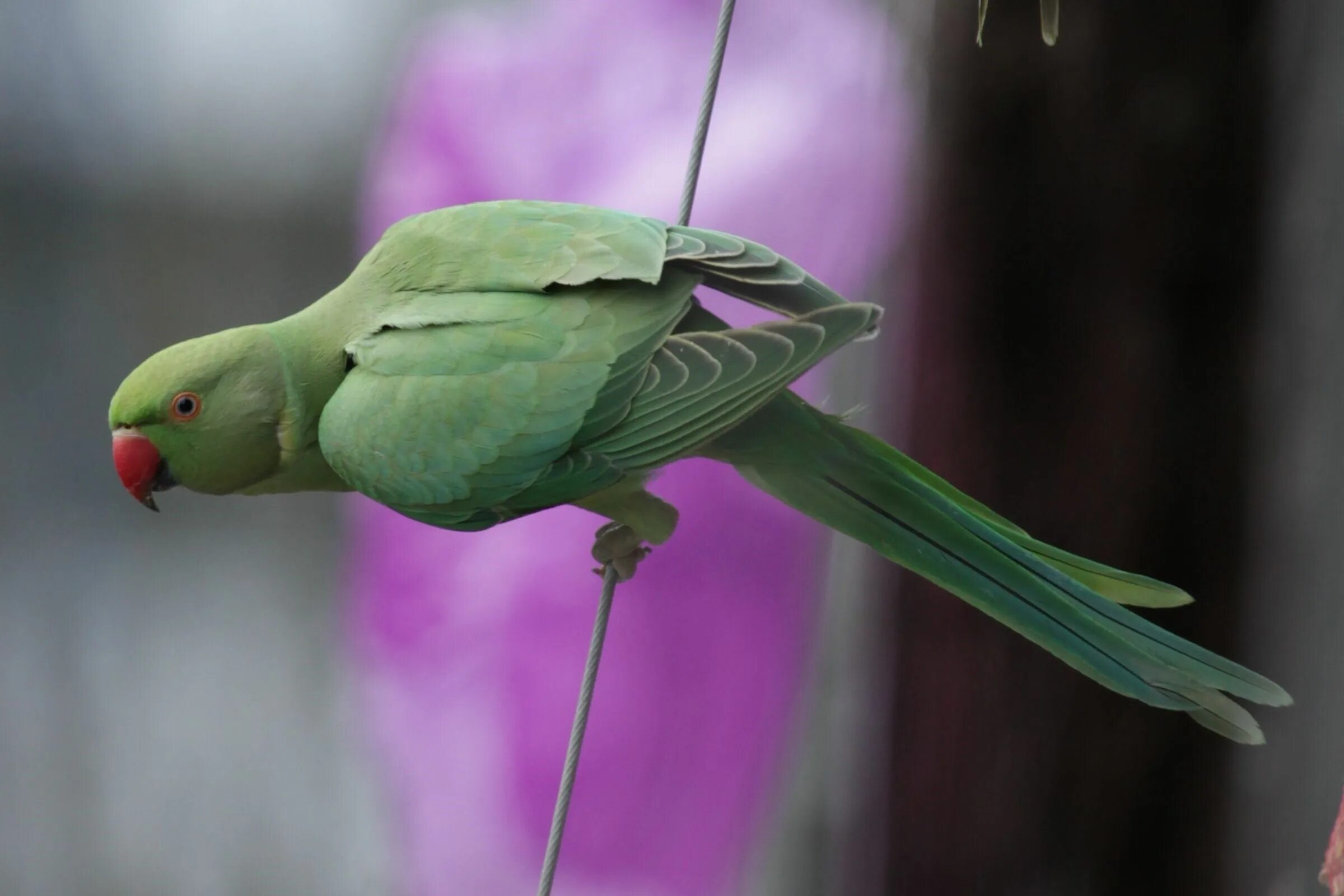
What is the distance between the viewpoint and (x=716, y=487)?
98 cm

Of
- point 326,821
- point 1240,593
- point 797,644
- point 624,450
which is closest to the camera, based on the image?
point 624,450

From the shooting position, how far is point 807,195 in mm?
956

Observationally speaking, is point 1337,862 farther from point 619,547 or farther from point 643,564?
point 643,564

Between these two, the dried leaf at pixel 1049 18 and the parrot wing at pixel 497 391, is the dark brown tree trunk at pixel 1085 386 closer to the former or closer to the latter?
the dried leaf at pixel 1049 18

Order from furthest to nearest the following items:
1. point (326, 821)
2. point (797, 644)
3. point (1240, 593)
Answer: point (326, 821)
point (797, 644)
point (1240, 593)

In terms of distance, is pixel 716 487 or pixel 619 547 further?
pixel 716 487

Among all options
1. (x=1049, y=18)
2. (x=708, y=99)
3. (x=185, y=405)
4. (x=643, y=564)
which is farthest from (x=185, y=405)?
(x=643, y=564)

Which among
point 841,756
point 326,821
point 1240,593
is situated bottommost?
point 326,821

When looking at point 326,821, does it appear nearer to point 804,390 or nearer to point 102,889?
point 102,889

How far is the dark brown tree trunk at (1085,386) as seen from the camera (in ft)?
2.87

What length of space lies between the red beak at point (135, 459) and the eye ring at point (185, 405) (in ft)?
0.06

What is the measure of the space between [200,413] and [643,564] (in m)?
0.56

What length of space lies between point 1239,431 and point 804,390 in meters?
0.37

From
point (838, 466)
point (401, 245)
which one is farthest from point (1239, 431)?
point (401, 245)
